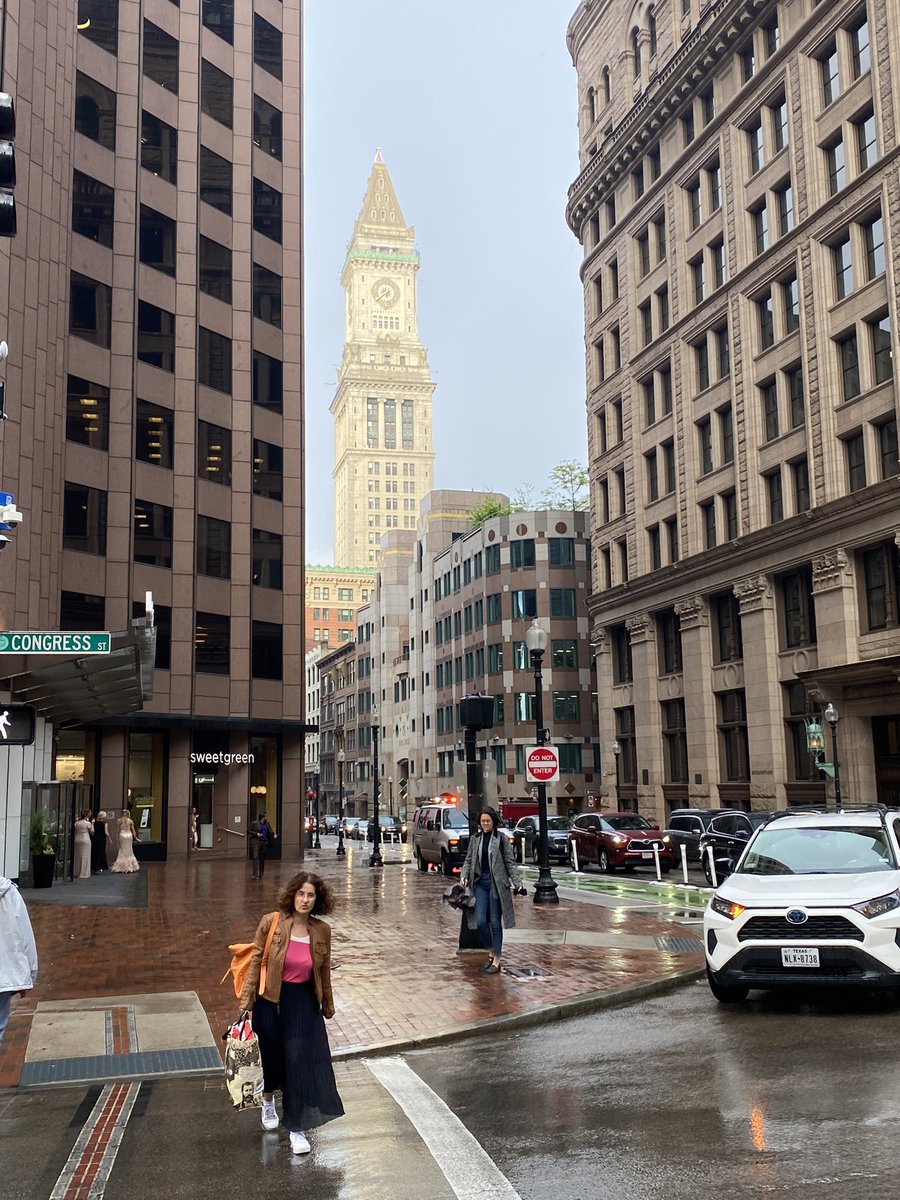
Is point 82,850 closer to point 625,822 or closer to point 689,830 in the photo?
point 625,822

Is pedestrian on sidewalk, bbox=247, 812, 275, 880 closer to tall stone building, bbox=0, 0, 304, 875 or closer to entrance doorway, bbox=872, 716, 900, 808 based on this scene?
tall stone building, bbox=0, 0, 304, 875

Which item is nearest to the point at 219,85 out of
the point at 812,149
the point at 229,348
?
the point at 229,348

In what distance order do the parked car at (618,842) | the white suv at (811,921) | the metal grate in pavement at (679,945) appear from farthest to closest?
the parked car at (618,842) → the metal grate in pavement at (679,945) → the white suv at (811,921)

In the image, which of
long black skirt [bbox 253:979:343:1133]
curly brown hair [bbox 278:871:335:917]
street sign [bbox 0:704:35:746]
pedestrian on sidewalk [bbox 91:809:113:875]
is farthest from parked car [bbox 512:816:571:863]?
long black skirt [bbox 253:979:343:1133]

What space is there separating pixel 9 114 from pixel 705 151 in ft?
157

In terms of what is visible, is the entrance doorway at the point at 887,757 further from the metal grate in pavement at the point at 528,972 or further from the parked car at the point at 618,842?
the metal grate in pavement at the point at 528,972

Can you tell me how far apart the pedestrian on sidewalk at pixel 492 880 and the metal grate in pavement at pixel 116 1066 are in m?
4.55

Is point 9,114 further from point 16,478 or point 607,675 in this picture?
point 607,675

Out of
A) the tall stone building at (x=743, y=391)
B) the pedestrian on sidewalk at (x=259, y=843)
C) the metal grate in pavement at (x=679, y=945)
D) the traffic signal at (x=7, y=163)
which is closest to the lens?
the traffic signal at (x=7, y=163)

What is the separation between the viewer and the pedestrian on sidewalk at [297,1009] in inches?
272

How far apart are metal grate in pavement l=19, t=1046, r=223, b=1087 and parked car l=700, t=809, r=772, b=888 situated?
18.7 m

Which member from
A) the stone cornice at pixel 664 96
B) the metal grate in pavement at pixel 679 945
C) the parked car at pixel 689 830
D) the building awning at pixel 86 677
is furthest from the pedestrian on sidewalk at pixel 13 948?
the stone cornice at pixel 664 96

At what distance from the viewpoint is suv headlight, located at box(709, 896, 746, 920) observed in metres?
10.7

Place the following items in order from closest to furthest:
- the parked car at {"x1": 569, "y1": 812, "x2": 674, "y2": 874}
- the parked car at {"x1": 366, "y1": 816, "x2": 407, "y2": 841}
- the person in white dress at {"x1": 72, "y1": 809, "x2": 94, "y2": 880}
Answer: the person in white dress at {"x1": 72, "y1": 809, "x2": 94, "y2": 880} < the parked car at {"x1": 569, "y1": 812, "x2": 674, "y2": 874} < the parked car at {"x1": 366, "y1": 816, "x2": 407, "y2": 841}
